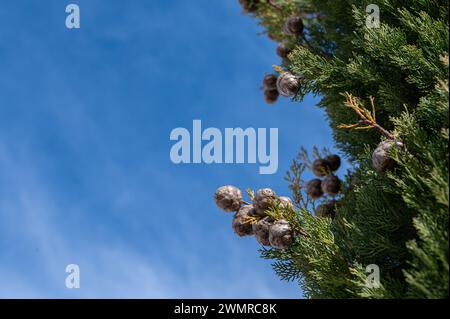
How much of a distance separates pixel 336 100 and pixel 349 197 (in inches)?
25.1

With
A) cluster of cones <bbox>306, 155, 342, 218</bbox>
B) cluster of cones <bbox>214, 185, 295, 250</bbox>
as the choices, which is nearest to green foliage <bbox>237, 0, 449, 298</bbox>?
cluster of cones <bbox>214, 185, 295, 250</bbox>

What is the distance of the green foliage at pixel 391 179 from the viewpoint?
2145 mm

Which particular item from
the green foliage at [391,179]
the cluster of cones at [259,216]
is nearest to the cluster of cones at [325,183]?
the green foliage at [391,179]

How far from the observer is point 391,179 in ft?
8.00

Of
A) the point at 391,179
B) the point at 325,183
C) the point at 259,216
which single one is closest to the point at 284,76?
the point at 325,183

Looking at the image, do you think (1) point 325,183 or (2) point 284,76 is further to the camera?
(1) point 325,183

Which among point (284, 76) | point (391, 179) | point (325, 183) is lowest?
point (391, 179)

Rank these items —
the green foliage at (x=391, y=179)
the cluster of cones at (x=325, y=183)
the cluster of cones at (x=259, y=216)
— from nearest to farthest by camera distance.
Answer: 1. the green foliage at (x=391, y=179)
2. the cluster of cones at (x=259, y=216)
3. the cluster of cones at (x=325, y=183)

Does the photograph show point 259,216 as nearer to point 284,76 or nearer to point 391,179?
point 391,179

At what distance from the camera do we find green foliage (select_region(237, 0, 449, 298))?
2.14 metres

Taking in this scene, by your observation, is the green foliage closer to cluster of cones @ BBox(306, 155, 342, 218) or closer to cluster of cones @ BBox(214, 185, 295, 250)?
cluster of cones @ BBox(214, 185, 295, 250)

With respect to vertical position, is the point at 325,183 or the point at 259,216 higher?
the point at 325,183

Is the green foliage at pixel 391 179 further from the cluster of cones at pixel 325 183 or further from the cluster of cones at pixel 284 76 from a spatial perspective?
the cluster of cones at pixel 325 183
